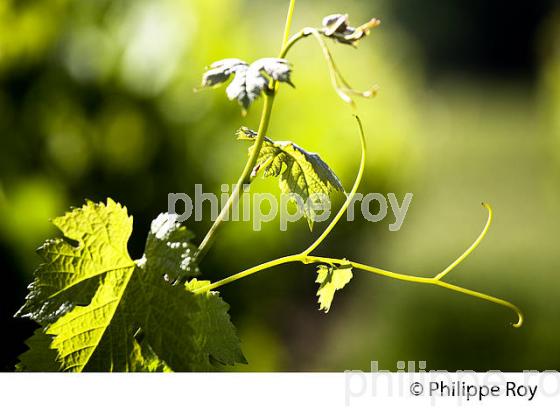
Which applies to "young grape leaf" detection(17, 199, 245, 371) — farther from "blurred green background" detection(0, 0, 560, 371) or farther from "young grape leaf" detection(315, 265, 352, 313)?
"blurred green background" detection(0, 0, 560, 371)

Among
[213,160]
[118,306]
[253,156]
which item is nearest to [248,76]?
[253,156]

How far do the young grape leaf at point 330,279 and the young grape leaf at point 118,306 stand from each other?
55 mm

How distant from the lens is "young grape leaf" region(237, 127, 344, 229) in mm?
461

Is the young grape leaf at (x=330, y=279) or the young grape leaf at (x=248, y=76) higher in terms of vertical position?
the young grape leaf at (x=248, y=76)

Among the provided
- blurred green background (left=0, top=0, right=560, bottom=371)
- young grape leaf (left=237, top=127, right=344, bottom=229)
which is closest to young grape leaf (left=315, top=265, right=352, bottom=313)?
young grape leaf (left=237, top=127, right=344, bottom=229)

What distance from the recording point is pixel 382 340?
11.3 ft

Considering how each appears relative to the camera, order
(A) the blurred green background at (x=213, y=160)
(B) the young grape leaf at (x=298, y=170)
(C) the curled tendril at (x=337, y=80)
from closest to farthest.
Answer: (C) the curled tendril at (x=337, y=80)
(B) the young grape leaf at (x=298, y=170)
(A) the blurred green background at (x=213, y=160)

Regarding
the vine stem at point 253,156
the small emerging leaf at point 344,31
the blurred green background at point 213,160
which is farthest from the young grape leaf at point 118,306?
the blurred green background at point 213,160

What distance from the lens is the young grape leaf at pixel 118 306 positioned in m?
0.40

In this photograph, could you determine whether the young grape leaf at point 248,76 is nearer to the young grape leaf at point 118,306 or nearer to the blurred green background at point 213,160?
the young grape leaf at point 118,306

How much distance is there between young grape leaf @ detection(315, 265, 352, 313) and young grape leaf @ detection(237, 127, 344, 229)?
0.03 meters

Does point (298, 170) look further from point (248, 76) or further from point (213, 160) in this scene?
point (213, 160)
